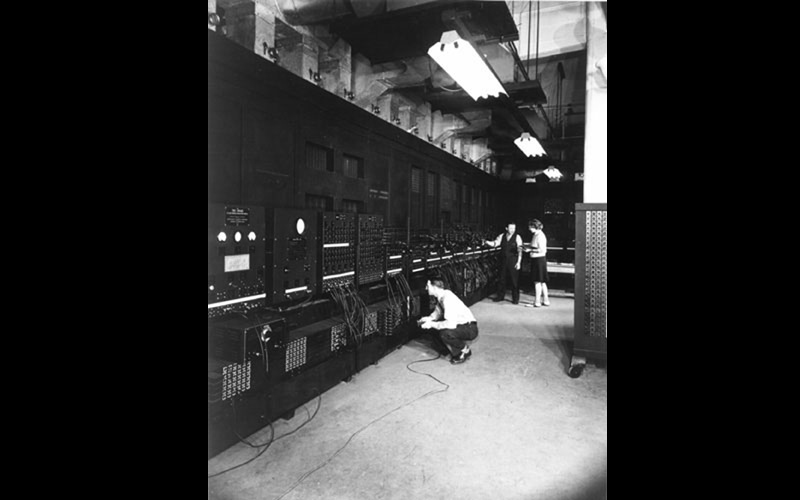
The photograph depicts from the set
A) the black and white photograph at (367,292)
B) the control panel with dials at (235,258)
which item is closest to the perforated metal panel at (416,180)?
the black and white photograph at (367,292)

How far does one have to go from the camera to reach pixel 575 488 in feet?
7.41

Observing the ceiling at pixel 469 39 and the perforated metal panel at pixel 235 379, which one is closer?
the perforated metal panel at pixel 235 379

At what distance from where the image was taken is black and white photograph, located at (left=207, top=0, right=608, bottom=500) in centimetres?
239

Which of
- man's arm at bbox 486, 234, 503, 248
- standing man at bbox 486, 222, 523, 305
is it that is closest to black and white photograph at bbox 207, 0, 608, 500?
standing man at bbox 486, 222, 523, 305

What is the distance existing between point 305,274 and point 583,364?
2704mm

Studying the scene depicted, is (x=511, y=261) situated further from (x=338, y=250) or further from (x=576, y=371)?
(x=338, y=250)

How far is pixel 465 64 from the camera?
3492 millimetres

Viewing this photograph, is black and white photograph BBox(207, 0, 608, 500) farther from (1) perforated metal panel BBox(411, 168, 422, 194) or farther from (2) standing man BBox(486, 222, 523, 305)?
(2) standing man BBox(486, 222, 523, 305)

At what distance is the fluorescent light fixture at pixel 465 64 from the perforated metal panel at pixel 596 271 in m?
1.47

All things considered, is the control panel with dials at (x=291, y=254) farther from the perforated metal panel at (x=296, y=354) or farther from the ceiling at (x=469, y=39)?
the ceiling at (x=469, y=39)

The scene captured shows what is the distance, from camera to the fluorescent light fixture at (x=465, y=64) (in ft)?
10.6
